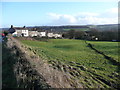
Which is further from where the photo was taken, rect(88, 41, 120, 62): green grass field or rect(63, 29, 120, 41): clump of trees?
rect(63, 29, 120, 41): clump of trees

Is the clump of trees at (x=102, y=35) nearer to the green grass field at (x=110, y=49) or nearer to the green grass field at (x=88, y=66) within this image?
the green grass field at (x=110, y=49)

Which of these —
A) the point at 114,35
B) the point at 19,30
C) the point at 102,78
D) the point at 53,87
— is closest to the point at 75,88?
the point at 53,87

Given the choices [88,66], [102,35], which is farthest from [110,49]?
[102,35]

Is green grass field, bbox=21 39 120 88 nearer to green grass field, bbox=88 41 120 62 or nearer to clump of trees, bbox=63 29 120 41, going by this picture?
green grass field, bbox=88 41 120 62

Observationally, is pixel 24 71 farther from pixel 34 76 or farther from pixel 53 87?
pixel 53 87

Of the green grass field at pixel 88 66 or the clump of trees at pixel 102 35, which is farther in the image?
the clump of trees at pixel 102 35

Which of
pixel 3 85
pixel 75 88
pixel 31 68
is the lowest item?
pixel 3 85

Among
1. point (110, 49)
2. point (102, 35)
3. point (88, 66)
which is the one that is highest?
point (102, 35)

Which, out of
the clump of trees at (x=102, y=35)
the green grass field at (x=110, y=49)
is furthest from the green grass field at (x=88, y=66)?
the clump of trees at (x=102, y=35)

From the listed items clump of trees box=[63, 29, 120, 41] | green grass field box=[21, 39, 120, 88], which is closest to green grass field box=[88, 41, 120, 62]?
green grass field box=[21, 39, 120, 88]

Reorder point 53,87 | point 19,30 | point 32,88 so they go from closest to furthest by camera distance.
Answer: point 53,87, point 32,88, point 19,30

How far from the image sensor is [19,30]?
6412 cm

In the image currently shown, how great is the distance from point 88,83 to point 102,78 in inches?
57.0

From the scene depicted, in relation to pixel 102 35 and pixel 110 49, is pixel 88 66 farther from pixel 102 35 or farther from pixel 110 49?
pixel 102 35
